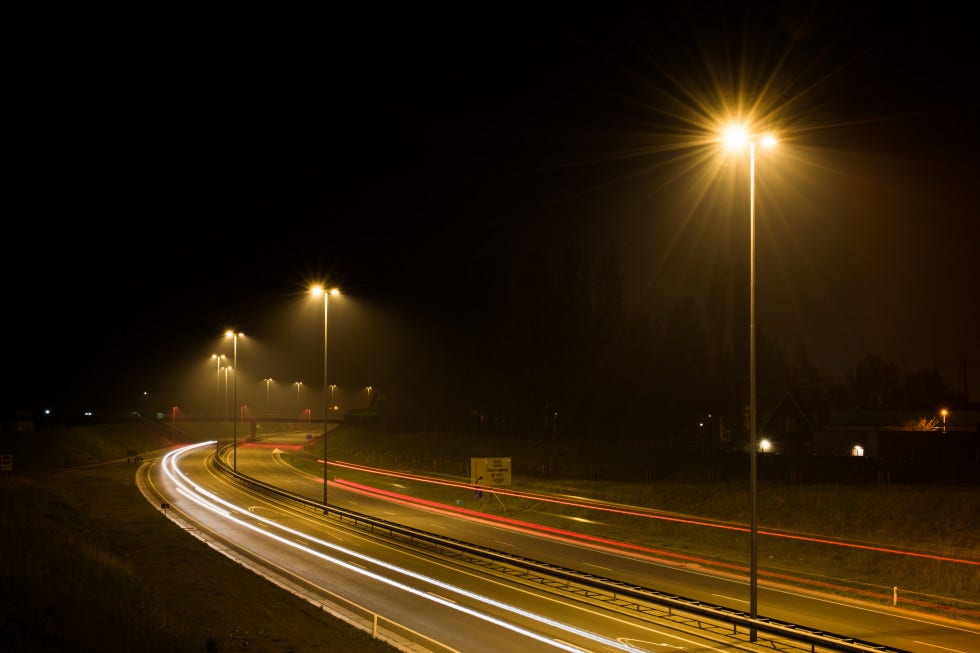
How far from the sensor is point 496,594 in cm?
2281

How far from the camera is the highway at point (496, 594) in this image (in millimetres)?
18031

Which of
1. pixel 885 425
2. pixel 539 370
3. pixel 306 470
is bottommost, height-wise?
pixel 306 470

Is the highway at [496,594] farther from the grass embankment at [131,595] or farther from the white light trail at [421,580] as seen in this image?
the grass embankment at [131,595]

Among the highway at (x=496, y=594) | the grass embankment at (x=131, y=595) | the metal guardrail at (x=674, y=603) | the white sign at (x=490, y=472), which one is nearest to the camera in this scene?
the grass embankment at (x=131, y=595)

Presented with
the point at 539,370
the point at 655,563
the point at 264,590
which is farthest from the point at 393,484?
the point at 264,590

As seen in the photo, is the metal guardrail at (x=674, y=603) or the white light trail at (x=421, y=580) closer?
the metal guardrail at (x=674, y=603)

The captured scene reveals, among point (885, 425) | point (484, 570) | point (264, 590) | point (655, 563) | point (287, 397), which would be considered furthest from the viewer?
point (287, 397)

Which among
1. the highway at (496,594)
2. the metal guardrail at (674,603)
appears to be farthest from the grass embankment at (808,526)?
the metal guardrail at (674,603)

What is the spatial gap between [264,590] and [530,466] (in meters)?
43.6

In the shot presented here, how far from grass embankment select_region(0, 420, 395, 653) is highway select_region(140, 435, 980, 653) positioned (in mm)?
1710

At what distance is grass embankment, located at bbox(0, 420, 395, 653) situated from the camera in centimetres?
1306

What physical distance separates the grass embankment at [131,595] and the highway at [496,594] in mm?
1710

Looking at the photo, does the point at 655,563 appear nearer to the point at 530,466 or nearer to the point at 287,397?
the point at 530,466

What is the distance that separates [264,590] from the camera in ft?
70.2
